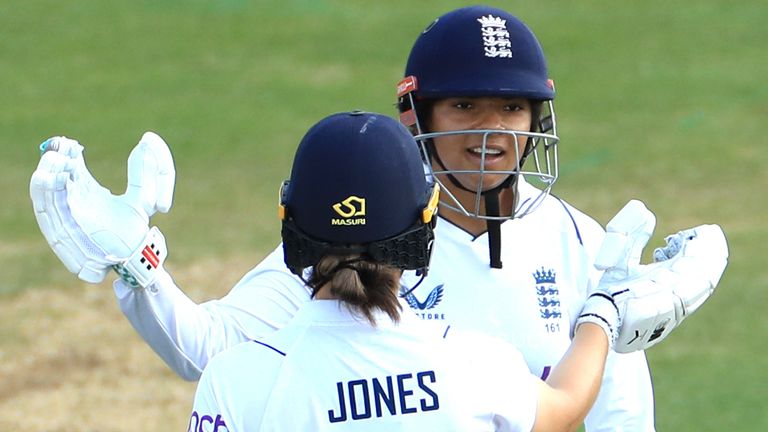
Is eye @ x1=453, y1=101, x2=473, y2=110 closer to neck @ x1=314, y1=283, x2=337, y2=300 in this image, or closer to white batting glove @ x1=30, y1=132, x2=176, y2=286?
white batting glove @ x1=30, y1=132, x2=176, y2=286

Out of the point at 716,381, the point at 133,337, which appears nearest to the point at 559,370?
the point at 716,381

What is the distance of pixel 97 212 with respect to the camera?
3.69 m

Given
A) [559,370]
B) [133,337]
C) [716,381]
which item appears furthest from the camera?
[133,337]

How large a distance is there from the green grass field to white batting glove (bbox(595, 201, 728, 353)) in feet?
16.5

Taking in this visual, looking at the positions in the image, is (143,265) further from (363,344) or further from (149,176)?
(363,344)

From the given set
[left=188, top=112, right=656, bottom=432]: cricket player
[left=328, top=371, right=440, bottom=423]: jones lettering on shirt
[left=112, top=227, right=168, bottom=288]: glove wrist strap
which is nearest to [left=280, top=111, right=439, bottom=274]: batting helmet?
[left=188, top=112, right=656, bottom=432]: cricket player

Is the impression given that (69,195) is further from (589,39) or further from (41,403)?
(589,39)

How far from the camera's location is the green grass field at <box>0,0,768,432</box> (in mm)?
10758

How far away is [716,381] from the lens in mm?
9570

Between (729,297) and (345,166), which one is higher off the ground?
(729,297)

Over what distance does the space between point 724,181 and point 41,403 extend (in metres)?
7.86

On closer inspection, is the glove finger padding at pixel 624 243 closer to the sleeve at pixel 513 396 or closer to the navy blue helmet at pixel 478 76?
the navy blue helmet at pixel 478 76

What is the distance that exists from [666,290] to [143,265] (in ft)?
4.44

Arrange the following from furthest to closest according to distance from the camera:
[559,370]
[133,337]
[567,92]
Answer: [567,92]
[133,337]
[559,370]
